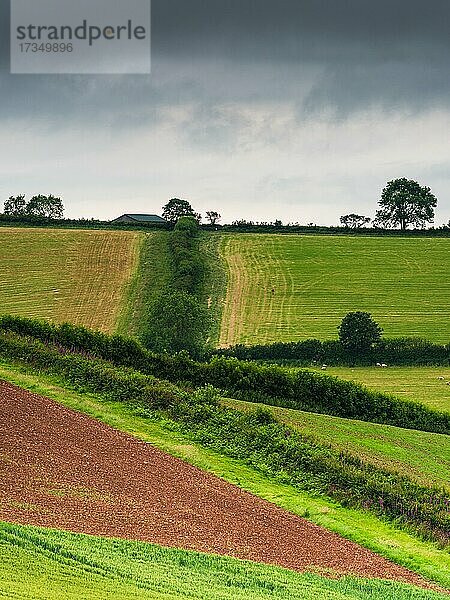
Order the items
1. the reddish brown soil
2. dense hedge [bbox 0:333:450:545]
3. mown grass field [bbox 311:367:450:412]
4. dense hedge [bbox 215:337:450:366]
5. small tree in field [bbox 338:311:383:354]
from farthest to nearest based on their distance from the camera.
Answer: small tree in field [bbox 338:311:383:354] < dense hedge [bbox 215:337:450:366] < mown grass field [bbox 311:367:450:412] < dense hedge [bbox 0:333:450:545] < the reddish brown soil

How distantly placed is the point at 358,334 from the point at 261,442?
2968 centimetres

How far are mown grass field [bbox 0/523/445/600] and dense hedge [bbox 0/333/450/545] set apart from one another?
5871mm

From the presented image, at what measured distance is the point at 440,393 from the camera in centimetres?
4712

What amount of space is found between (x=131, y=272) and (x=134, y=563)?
5793cm

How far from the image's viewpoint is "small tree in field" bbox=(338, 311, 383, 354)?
182 feet

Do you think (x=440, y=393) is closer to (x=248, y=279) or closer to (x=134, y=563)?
(x=248, y=279)

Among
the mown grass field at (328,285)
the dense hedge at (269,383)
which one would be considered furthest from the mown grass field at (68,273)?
the dense hedge at (269,383)

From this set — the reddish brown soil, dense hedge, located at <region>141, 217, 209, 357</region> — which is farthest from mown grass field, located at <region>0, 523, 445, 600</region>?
dense hedge, located at <region>141, 217, 209, 357</region>

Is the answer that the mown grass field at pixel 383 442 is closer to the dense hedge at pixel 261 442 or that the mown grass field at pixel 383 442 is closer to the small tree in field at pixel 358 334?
the dense hedge at pixel 261 442

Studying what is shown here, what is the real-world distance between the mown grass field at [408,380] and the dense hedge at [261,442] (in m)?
18.4

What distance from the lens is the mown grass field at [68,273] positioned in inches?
2438

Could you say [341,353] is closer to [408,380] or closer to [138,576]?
[408,380]

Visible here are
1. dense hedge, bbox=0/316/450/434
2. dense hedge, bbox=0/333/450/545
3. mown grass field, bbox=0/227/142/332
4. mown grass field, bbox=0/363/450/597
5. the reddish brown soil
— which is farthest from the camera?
mown grass field, bbox=0/227/142/332

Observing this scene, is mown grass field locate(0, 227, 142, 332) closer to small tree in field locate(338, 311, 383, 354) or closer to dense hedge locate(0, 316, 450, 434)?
small tree in field locate(338, 311, 383, 354)
